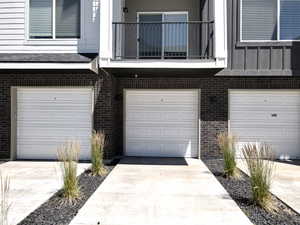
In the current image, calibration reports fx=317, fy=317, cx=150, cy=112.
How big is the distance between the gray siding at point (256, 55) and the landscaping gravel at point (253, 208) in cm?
483

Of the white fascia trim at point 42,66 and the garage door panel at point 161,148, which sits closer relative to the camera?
the white fascia trim at point 42,66

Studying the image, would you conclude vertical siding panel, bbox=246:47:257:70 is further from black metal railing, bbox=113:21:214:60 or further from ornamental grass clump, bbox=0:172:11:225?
ornamental grass clump, bbox=0:172:11:225

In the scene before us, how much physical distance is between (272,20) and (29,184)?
9982 millimetres

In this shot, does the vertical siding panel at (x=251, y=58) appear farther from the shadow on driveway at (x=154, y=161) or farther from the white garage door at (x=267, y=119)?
the shadow on driveway at (x=154, y=161)

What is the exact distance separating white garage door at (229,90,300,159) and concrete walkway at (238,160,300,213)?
124 centimetres

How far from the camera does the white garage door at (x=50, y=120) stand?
11.7 meters

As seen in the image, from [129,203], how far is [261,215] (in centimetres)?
247

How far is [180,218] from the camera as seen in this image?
5.45 meters

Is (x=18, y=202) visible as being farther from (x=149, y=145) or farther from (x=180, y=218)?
(x=149, y=145)

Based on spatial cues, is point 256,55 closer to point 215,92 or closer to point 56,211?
point 215,92

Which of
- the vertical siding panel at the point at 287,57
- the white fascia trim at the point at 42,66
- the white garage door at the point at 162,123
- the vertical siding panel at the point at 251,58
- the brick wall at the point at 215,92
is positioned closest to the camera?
the white fascia trim at the point at 42,66

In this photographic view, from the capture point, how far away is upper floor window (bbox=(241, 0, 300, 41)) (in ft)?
38.6

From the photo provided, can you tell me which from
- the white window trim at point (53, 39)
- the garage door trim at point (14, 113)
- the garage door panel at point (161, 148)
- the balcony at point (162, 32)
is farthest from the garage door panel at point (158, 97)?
the white window trim at point (53, 39)

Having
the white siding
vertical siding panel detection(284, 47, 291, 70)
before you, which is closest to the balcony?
the white siding
